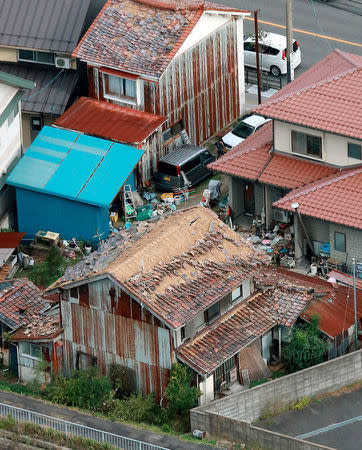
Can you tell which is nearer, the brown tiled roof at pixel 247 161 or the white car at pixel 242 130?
the brown tiled roof at pixel 247 161

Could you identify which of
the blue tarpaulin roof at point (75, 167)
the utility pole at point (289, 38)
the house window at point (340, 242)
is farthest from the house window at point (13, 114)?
the house window at point (340, 242)

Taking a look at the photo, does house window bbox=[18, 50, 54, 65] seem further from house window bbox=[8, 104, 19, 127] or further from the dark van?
the dark van

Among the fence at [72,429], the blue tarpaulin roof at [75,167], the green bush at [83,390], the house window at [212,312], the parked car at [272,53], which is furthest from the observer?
the parked car at [272,53]

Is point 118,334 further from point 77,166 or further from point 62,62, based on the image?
point 62,62

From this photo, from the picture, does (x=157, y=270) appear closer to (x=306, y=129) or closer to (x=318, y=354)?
(x=318, y=354)

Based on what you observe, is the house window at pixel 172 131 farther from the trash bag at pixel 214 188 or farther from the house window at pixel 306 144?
the house window at pixel 306 144

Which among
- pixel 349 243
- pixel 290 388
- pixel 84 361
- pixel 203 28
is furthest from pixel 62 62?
pixel 290 388
